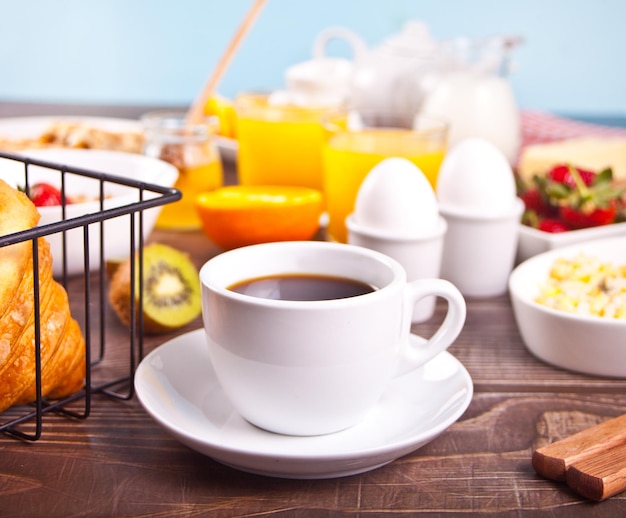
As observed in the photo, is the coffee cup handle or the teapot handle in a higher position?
the teapot handle

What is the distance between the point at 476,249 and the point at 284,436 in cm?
51

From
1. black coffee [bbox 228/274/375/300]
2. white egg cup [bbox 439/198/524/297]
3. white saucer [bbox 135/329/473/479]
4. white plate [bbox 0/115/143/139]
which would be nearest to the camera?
white saucer [bbox 135/329/473/479]

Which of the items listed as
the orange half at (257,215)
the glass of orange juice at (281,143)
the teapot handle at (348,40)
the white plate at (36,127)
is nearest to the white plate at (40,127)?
the white plate at (36,127)

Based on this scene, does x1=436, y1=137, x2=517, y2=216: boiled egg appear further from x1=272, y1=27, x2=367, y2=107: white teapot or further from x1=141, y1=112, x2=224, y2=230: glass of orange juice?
x1=272, y1=27, x2=367, y2=107: white teapot

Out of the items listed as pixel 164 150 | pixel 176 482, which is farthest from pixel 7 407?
pixel 164 150

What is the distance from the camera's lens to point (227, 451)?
0.60 metres

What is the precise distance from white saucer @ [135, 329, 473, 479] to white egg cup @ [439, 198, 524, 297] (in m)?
0.34

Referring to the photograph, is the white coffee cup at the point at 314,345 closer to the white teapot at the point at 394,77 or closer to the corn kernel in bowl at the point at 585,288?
the corn kernel in bowl at the point at 585,288

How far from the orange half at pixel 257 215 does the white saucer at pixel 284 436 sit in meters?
0.38

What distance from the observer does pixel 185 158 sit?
137 cm

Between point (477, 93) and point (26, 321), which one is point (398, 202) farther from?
point (477, 93)

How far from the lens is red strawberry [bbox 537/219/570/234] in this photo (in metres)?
1.20

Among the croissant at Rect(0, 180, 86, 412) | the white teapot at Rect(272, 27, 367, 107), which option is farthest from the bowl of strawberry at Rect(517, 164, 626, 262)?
the croissant at Rect(0, 180, 86, 412)

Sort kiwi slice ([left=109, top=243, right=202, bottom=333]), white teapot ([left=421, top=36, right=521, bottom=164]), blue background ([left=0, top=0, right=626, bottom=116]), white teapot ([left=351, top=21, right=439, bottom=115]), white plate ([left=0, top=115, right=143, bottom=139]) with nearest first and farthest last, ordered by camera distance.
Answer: kiwi slice ([left=109, top=243, right=202, bottom=333]) → white plate ([left=0, top=115, right=143, bottom=139]) → white teapot ([left=421, top=36, right=521, bottom=164]) → white teapot ([left=351, top=21, right=439, bottom=115]) → blue background ([left=0, top=0, right=626, bottom=116])
